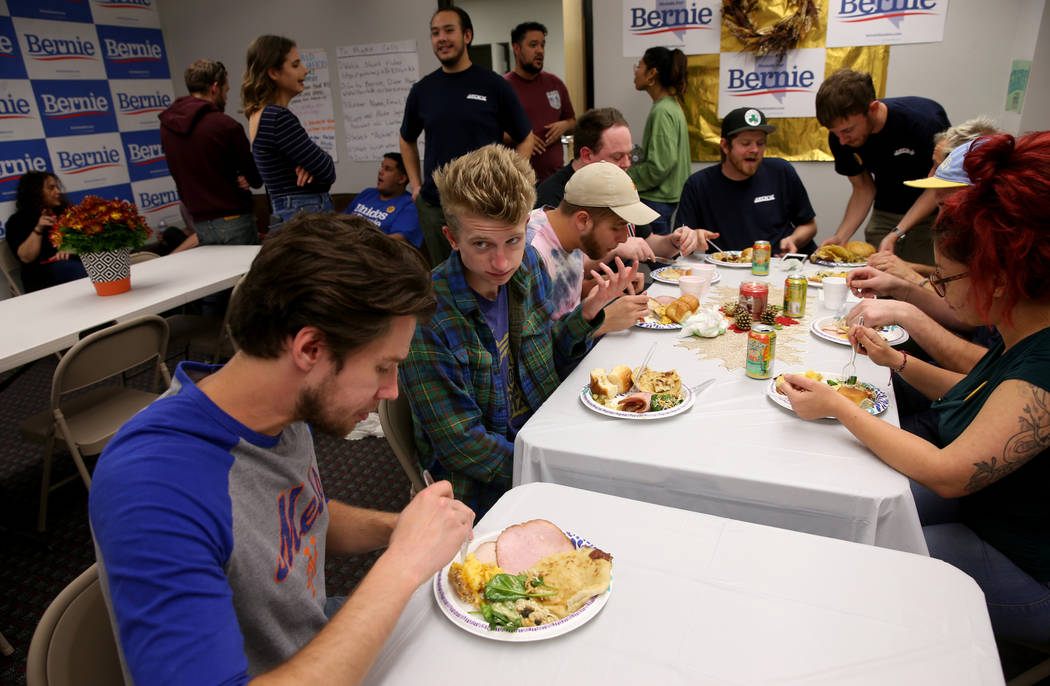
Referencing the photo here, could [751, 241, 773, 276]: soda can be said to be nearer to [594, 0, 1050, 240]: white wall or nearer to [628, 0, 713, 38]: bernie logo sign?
[594, 0, 1050, 240]: white wall

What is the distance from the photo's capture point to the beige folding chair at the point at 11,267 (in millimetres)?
4270

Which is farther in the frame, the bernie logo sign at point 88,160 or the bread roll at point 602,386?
the bernie logo sign at point 88,160

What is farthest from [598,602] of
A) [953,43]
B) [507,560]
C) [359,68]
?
[359,68]

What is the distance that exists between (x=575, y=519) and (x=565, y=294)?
1356mm

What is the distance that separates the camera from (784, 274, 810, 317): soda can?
2160 mm

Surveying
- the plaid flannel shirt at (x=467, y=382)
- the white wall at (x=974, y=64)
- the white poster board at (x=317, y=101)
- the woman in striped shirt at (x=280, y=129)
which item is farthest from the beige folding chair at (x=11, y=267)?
the white wall at (x=974, y=64)

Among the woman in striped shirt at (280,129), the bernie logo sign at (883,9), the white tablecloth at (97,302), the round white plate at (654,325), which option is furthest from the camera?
the bernie logo sign at (883,9)

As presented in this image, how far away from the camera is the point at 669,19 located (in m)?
4.49

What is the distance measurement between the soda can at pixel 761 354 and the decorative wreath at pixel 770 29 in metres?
3.46

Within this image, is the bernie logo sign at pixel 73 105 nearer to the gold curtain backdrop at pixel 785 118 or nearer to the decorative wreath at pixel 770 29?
the gold curtain backdrop at pixel 785 118

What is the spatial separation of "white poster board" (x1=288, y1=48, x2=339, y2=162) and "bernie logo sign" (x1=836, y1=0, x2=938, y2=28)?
4.10m

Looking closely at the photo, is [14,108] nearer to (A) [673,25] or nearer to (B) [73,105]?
(B) [73,105]

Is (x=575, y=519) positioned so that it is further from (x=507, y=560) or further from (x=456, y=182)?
(x=456, y=182)

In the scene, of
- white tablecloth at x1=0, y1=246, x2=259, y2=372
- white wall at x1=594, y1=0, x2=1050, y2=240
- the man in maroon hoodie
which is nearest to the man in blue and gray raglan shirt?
white tablecloth at x1=0, y1=246, x2=259, y2=372
